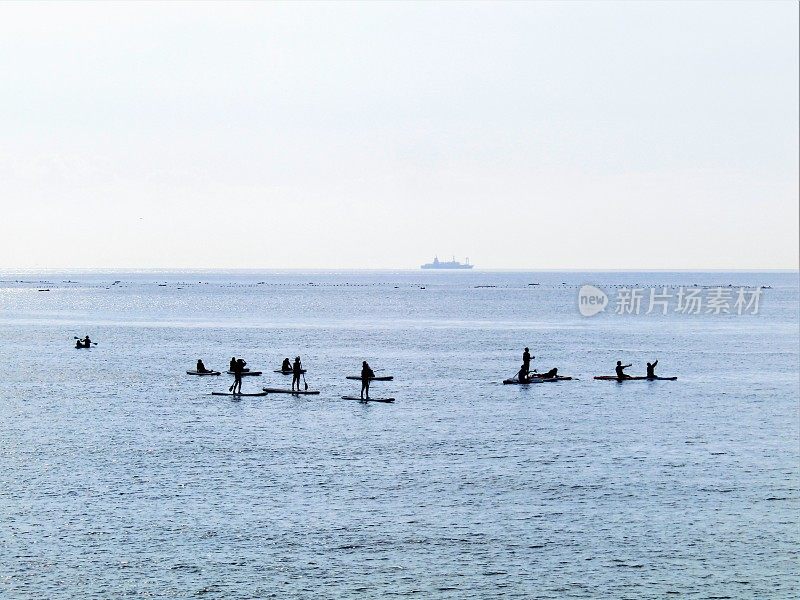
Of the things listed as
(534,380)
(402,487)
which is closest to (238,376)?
(534,380)

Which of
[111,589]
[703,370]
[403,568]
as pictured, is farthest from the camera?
[703,370]

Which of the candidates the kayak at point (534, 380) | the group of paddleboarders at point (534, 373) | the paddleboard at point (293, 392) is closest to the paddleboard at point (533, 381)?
the kayak at point (534, 380)

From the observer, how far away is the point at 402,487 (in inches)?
1598

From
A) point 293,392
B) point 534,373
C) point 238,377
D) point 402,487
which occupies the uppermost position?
point 238,377

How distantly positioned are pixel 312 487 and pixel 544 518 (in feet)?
31.5

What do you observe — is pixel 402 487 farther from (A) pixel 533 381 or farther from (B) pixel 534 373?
(B) pixel 534 373

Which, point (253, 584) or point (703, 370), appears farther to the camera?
point (703, 370)

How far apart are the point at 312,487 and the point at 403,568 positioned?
33.6 ft

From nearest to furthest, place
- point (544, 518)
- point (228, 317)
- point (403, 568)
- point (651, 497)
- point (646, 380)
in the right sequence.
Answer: point (403, 568)
point (544, 518)
point (651, 497)
point (646, 380)
point (228, 317)

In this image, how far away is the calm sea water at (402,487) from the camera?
100.0 ft

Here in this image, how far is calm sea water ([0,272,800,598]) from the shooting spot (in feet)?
100.0

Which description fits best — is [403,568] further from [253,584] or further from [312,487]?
[312,487]

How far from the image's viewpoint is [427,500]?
1519 inches

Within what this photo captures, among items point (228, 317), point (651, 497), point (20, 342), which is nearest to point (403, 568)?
point (651, 497)
